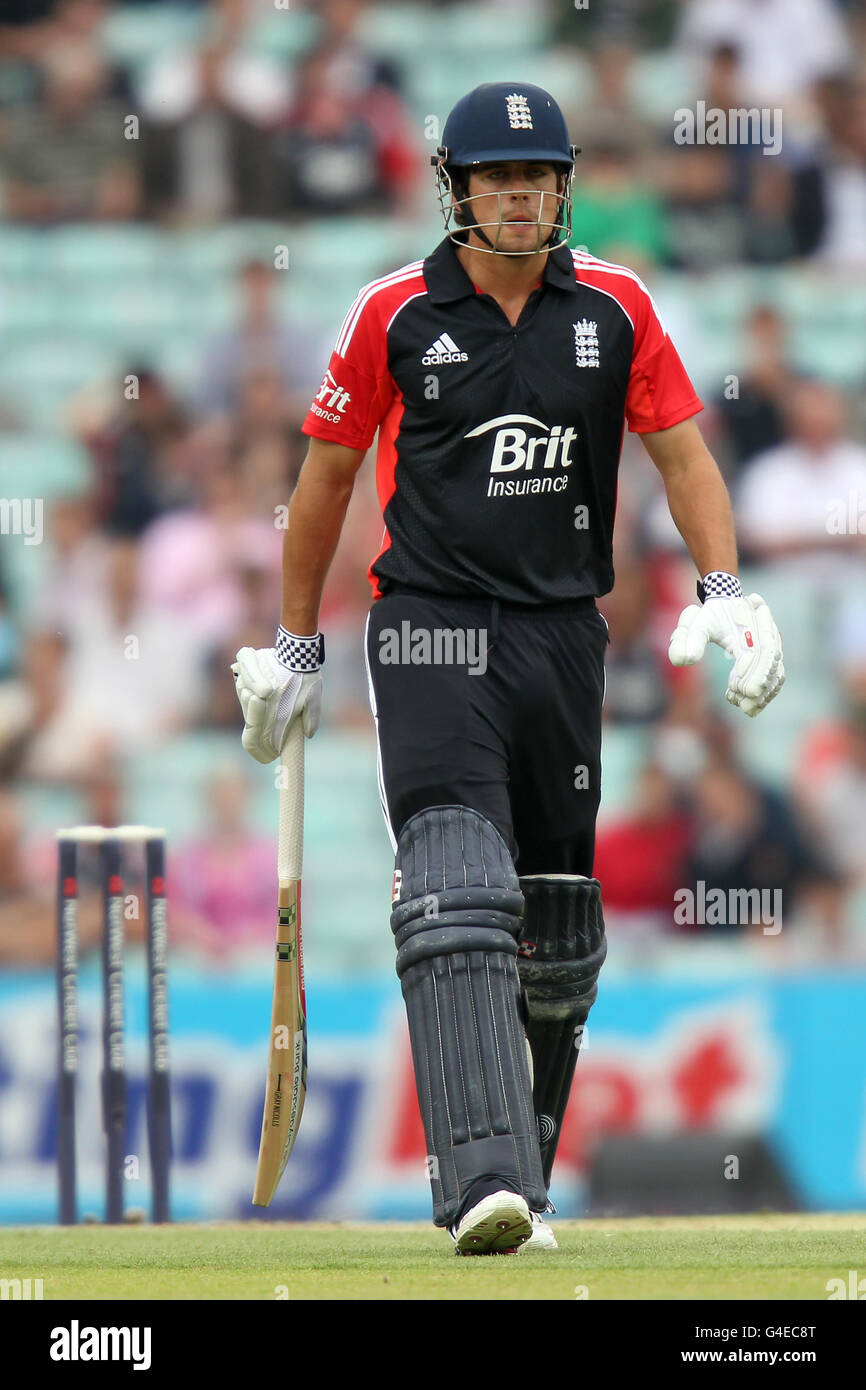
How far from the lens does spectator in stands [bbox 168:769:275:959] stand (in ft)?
27.5

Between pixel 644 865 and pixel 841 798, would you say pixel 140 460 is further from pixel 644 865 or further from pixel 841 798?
pixel 841 798

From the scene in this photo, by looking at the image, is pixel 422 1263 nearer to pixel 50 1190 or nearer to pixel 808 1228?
pixel 808 1228

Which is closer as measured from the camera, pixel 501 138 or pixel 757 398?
pixel 501 138

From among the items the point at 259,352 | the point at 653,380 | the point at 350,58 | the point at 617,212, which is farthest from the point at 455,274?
Answer: the point at 350,58

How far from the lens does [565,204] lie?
462 cm

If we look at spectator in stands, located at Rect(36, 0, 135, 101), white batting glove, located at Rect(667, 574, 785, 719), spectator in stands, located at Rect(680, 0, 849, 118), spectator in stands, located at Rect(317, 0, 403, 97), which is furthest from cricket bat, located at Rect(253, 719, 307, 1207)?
spectator in stands, located at Rect(680, 0, 849, 118)

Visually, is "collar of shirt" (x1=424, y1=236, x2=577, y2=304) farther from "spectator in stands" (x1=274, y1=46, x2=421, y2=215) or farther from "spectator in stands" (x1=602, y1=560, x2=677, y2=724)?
"spectator in stands" (x1=274, y1=46, x2=421, y2=215)

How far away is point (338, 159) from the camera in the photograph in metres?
11.4

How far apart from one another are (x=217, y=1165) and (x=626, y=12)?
295 inches

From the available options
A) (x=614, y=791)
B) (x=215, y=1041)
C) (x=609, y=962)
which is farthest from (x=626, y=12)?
(x=215, y=1041)

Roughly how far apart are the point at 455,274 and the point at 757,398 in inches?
232

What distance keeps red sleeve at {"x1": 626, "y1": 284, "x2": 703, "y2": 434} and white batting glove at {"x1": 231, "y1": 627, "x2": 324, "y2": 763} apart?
34.6 inches

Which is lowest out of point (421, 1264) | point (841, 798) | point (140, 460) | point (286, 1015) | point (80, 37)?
point (421, 1264)

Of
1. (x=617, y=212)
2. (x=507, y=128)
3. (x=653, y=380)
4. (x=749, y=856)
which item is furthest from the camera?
(x=617, y=212)
